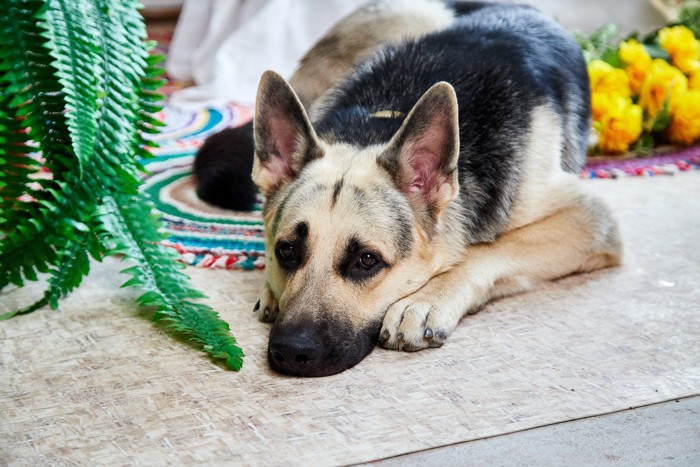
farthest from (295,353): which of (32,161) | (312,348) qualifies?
(32,161)

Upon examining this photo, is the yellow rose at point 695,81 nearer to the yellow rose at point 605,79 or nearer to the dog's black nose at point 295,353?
the yellow rose at point 605,79

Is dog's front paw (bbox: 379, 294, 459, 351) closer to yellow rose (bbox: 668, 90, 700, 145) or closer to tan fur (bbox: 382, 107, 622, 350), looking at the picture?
tan fur (bbox: 382, 107, 622, 350)

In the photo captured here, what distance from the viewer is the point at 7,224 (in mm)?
2367

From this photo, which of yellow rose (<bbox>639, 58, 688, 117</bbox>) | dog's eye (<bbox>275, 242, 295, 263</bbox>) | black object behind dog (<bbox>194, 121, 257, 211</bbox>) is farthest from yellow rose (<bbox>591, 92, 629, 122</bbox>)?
dog's eye (<bbox>275, 242, 295, 263</bbox>)

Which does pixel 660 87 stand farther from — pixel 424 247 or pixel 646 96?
pixel 424 247

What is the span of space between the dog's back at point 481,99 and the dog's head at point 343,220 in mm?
188

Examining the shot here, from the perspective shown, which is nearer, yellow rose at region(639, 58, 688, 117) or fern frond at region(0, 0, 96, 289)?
fern frond at region(0, 0, 96, 289)

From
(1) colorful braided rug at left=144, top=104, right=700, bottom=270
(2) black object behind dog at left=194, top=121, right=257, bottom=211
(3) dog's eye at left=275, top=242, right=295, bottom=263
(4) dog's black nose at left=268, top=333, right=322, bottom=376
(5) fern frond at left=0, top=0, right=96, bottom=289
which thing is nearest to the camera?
(4) dog's black nose at left=268, top=333, right=322, bottom=376

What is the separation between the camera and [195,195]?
3.61 meters

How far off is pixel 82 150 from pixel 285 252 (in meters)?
0.65

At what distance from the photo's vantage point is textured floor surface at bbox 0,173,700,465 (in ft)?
5.98

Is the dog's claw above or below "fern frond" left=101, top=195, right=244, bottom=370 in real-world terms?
below

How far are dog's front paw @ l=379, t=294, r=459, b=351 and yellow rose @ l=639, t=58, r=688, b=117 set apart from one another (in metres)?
2.53

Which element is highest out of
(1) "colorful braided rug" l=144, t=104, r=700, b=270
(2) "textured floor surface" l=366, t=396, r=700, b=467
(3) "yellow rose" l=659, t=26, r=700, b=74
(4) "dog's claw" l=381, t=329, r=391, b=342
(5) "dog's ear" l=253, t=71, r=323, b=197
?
(5) "dog's ear" l=253, t=71, r=323, b=197
